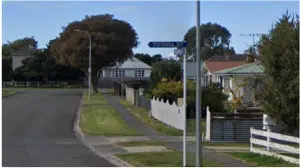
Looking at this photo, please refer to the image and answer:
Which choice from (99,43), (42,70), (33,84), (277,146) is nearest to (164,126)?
(277,146)

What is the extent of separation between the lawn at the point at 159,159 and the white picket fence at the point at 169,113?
7.85m

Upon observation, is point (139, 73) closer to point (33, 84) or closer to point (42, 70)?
point (42, 70)

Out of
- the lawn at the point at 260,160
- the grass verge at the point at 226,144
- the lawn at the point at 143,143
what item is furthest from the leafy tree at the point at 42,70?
the lawn at the point at 260,160

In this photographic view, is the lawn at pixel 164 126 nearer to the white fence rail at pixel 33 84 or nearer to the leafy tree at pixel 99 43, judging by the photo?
the leafy tree at pixel 99 43

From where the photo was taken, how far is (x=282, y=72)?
16.6 metres

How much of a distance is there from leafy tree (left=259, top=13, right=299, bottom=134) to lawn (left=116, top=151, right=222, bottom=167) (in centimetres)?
259

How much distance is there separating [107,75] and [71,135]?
9750 centimetres

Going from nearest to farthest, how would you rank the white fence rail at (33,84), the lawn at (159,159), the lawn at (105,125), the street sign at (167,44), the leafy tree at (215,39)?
the street sign at (167,44) → the lawn at (159,159) → the lawn at (105,125) → the white fence rail at (33,84) → the leafy tree at (215,39)

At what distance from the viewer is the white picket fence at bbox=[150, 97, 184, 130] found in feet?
93.0

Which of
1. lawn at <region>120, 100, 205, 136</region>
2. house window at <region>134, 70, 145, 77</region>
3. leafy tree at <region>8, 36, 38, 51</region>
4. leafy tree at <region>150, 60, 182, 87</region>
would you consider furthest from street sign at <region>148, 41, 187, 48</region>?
leafy tree at <region>8, 36, 38, 51</region>

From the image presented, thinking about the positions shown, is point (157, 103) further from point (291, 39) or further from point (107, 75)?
point (107, 75)

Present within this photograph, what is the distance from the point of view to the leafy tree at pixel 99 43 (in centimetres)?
7325

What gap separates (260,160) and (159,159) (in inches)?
110

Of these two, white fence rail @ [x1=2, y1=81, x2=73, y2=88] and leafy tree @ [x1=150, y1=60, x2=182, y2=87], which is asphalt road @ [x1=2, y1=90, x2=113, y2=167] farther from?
white fence rail @ [x1=2, y1=81, x2=73, y2=88]
